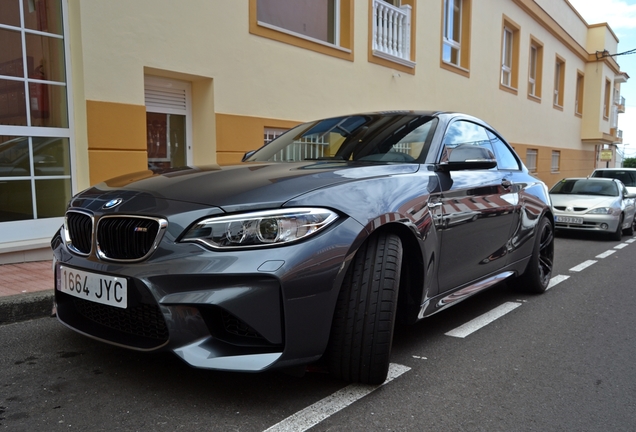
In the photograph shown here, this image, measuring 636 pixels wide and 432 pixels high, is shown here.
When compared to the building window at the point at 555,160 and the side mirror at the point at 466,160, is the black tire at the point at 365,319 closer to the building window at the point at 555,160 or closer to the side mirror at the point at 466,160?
the side mirror at the point at 466,160

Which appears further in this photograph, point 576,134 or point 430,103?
point 576,134

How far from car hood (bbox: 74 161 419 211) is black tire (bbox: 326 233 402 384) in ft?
1.47

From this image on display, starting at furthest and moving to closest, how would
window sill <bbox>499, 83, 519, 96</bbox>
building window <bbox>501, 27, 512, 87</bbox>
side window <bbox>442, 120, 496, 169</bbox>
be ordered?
1. building window <bbox>501, 27, 512, 87</bbox>
2. window sill <bbox>499, 83, 519, 96</bbox>
3. side window <bbox>442, 120, 496, 169</bbox>

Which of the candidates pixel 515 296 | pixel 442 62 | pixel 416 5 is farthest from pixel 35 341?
pixel 442 62

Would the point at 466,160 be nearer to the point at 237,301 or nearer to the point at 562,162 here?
the point at 237,301

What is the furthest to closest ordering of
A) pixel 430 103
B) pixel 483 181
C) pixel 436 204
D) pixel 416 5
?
pixel 430 103 < pixel 416 5 < pixel 483 181 < pixel 436 204

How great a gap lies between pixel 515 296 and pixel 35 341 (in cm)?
400

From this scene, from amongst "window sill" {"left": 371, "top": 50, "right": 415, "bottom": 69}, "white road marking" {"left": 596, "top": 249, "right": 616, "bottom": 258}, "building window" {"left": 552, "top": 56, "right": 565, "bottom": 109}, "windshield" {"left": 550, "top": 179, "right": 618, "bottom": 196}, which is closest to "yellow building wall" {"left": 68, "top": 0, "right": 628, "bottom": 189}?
"window sill" {"left": 371, "top": 50, "right": 415, "bottom": 69}

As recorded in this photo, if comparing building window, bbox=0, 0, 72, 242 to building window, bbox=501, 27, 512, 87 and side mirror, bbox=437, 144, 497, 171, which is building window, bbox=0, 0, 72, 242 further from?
building window, bbox=501, 27, 512, 87

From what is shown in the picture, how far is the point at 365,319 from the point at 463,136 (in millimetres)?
1984

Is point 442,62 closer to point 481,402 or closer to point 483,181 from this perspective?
point 483,181

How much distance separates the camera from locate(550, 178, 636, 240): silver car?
977cm

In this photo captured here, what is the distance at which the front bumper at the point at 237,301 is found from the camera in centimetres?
221

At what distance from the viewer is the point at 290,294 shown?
226cm
